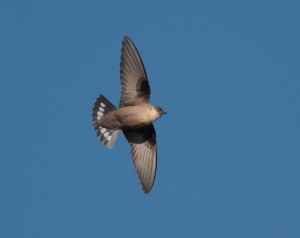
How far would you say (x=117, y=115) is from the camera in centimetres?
1207

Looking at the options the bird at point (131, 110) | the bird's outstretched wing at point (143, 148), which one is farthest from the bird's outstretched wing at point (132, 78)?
the bird's outstretched wing at point (143, 148)

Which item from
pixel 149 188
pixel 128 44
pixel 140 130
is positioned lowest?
pixel 149 188

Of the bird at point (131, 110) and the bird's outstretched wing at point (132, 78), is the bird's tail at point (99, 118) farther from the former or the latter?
the bird's outstretched wing at point (132, 78)

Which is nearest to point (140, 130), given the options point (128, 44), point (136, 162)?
point (136, 162)

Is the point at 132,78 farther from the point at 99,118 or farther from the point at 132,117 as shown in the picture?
the point at 99,118

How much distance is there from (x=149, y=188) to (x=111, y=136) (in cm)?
84

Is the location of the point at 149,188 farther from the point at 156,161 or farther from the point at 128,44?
the point at 128,44

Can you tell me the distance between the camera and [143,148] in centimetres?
1274

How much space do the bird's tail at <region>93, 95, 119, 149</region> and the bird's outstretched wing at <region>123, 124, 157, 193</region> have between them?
40cm

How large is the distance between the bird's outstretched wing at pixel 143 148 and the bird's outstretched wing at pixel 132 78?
1.75ft

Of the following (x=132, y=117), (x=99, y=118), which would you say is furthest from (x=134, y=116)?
(x=99, y=118)

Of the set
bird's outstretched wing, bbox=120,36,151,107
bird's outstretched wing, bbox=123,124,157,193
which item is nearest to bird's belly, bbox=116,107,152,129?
bird's outstretched wing, bbox=120,36,151,107

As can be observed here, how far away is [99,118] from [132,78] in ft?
2.19

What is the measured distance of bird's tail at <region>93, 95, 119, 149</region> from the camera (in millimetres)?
12242
